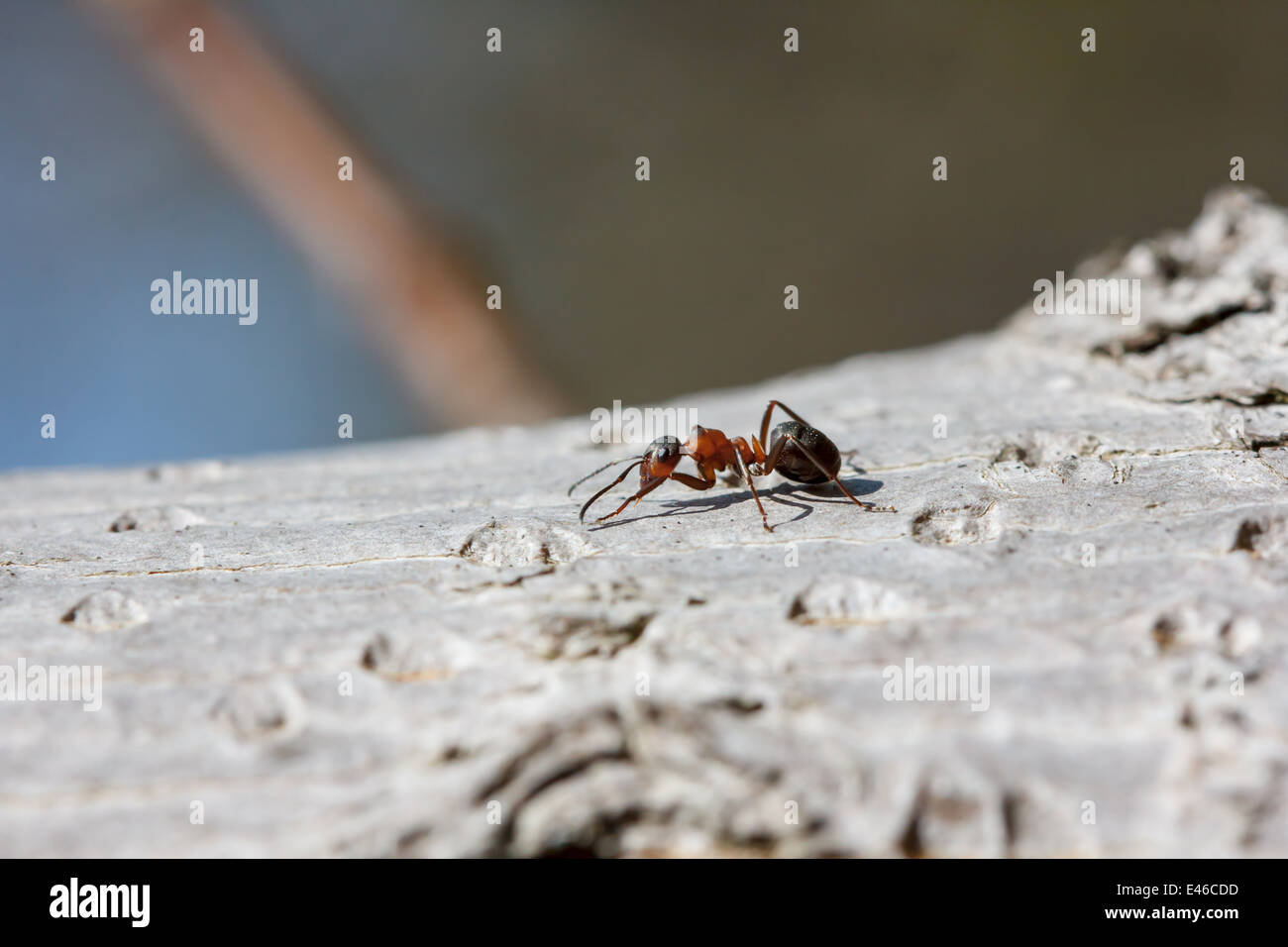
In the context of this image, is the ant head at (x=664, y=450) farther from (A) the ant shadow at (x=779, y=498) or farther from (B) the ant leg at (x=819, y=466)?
(B) the ant leg at (x=819, y=466)

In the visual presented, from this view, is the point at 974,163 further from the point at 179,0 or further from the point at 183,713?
the point at 183,713

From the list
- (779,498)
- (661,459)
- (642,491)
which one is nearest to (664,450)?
(661,459)

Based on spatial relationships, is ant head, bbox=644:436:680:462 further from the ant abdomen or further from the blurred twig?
the blurred twig

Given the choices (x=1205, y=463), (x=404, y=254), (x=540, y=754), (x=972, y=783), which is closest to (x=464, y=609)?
(x=540, y=754)

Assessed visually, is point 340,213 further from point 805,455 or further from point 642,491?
point 805,455

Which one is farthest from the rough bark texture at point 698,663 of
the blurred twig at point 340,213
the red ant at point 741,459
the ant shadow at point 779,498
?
the blurred twig at point 340,213
